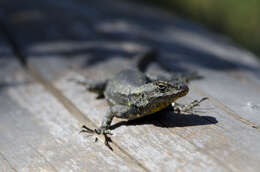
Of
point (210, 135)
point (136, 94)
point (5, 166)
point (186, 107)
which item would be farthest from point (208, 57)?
point (5, 166)

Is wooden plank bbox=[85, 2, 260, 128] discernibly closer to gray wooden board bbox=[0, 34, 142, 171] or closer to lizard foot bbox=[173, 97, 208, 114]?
lizard foot bbox=[173, 97, 208, 114]

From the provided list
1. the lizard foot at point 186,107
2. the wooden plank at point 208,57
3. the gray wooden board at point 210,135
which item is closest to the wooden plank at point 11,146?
the gray wooden board at point 210,135

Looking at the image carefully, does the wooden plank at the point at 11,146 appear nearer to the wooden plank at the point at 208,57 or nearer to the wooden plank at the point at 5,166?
the wooden plank at the point at 5,166

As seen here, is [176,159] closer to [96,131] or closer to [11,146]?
[96,131]

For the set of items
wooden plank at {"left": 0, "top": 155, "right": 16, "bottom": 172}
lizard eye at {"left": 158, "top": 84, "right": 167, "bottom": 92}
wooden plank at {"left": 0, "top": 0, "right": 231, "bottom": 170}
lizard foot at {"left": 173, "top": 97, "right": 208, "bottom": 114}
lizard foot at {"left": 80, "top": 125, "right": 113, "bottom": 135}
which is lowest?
wooden plank at {"left": 0, "top": 155, "right": 16, "bottom": 172}

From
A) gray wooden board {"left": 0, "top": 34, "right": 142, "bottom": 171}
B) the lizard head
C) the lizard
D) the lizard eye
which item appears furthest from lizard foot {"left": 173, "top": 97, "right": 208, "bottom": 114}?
gray wooden board {"left": 0, "top": 34, "right": 142, "bottom": 171}

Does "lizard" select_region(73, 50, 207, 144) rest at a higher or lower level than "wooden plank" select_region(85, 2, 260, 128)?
Result: lower

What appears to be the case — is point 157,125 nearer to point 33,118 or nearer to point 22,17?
point 33,118

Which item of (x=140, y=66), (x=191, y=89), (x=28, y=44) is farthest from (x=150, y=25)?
(x=191, y=89)
